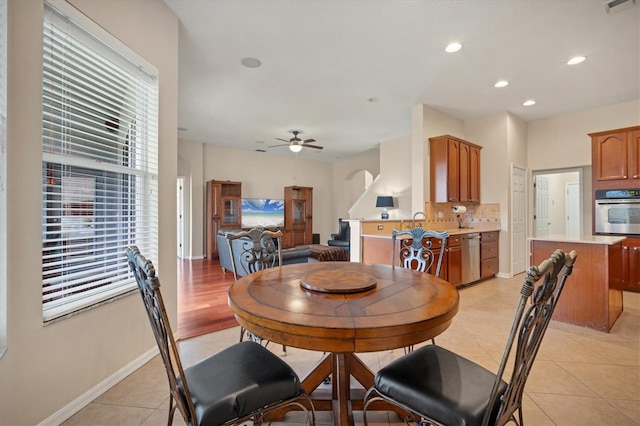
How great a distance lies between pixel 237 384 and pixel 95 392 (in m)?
1.30

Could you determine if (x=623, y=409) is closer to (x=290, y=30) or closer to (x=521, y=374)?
(x=521, y=374)

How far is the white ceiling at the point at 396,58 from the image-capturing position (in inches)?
99.5

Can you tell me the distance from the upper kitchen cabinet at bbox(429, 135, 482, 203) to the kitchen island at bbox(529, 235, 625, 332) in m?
1.65

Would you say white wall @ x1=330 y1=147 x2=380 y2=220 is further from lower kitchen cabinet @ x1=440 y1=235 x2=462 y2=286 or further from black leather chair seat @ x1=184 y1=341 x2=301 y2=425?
black leather chair seat @ x1=184 y1=341 x2=301 y2=425

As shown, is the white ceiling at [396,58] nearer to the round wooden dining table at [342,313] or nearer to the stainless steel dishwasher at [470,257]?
the stainless steel dishwasher at [470,257]

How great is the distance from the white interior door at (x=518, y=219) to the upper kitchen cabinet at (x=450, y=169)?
2.79 feet

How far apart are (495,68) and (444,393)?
380cm

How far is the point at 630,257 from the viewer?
4059 mm

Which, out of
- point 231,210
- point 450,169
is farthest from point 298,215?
point 450,169

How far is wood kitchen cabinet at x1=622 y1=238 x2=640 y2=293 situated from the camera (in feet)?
13.2

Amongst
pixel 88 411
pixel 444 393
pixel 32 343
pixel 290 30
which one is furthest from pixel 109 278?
pixel 290 30

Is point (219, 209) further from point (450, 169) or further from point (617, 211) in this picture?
point (617, 211)

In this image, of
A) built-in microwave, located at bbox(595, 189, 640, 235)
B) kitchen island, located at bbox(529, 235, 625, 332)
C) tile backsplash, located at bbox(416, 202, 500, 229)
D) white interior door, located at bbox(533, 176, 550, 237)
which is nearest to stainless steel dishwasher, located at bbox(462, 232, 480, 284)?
tile backsplash, located at bbox(416, 202, 500, 229)

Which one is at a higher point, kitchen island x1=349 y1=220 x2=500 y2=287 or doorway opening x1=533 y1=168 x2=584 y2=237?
doorway opening x1=533 y1=168 x2=584 y2=237
